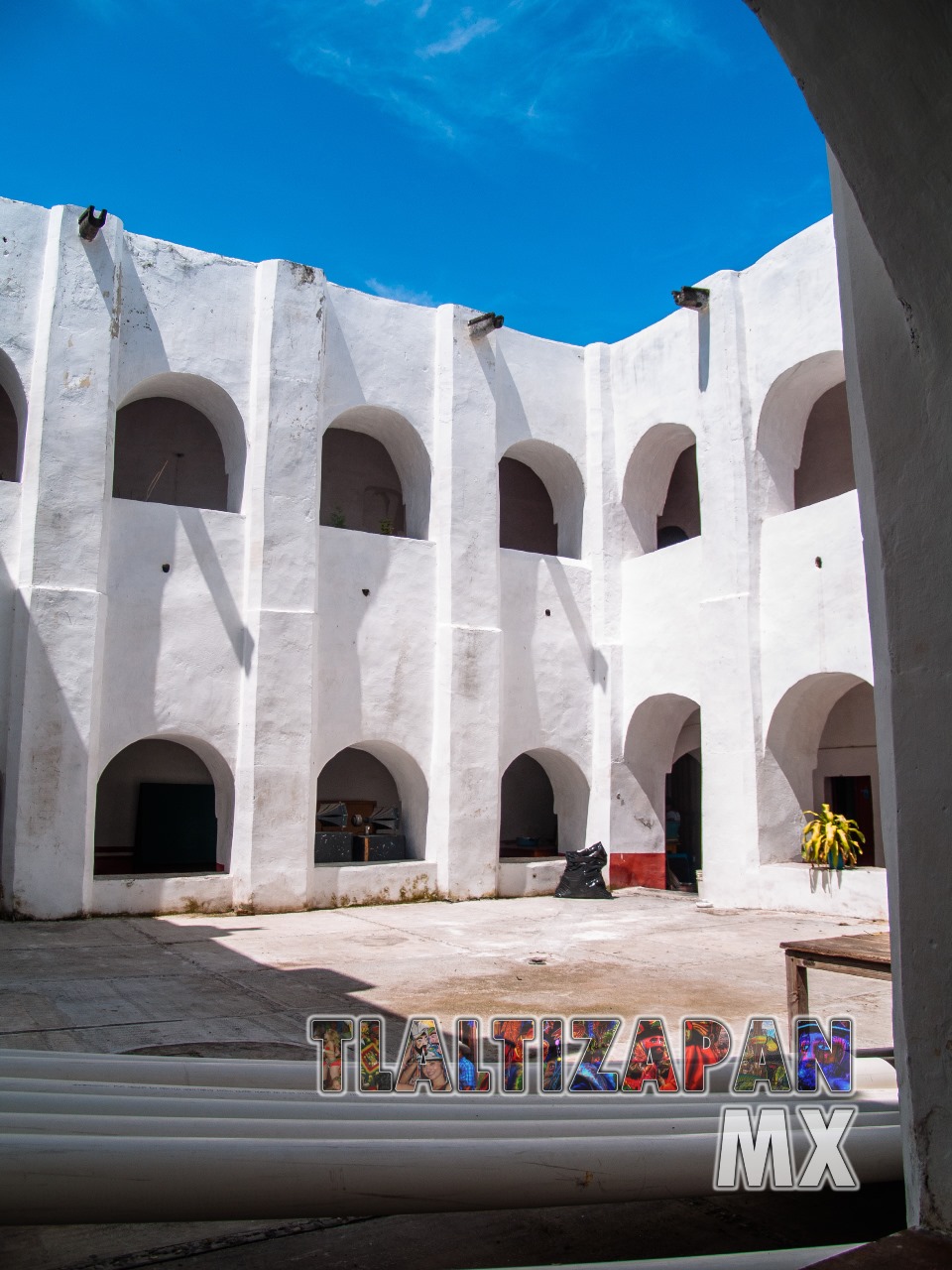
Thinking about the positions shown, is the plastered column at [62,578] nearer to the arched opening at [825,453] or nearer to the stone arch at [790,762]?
the stone arch at [790,762]

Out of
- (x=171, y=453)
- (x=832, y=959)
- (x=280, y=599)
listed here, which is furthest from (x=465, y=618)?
(x=832, y=959)

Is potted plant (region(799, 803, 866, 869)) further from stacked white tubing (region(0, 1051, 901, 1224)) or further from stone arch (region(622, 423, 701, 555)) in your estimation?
stacked white tubing (region(0, 1051, 901, 1224))

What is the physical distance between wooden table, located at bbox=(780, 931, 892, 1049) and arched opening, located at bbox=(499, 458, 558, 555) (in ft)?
41.4

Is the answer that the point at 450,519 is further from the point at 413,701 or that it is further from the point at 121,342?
the point at 121,342

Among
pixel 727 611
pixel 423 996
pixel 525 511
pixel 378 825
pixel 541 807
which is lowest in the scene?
pixel 423 996

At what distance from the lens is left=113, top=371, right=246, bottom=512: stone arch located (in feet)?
50.8

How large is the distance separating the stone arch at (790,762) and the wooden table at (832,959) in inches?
292

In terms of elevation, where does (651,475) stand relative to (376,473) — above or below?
below

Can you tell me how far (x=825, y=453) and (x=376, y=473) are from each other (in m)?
6.91

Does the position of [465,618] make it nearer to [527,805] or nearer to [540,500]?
[540,500]

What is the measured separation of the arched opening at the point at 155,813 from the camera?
1545cm

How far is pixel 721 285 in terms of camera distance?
48.3ft

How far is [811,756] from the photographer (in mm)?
14195

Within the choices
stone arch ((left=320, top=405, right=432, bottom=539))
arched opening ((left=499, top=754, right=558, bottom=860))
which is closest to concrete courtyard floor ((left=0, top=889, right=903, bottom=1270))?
arched opening ((left=499, top=754, right=558, bottom=860))
